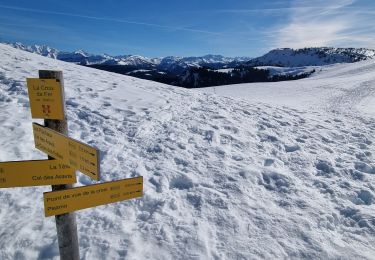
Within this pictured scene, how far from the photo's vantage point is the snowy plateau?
4.90 m

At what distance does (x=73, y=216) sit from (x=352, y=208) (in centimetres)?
511

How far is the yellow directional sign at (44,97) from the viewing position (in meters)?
3.02

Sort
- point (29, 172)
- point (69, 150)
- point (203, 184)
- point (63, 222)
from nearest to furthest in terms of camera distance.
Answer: point (69, 150)
point (29, 172)
point (63, 222)
point (203, 184)

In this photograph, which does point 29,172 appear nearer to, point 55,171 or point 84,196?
point 55,171

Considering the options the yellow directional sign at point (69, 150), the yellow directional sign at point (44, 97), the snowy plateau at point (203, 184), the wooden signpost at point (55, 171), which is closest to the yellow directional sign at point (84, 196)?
the wooden signpost at point (55, 171)

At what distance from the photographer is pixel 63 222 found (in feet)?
10.4

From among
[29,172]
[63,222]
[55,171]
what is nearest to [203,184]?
[63,222]

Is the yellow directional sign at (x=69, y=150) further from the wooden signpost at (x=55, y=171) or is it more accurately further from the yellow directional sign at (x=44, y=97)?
the yellow directional sign at (x=44, y=97)

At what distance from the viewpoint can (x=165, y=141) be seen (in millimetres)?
8320

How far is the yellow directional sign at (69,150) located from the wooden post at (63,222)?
114mm

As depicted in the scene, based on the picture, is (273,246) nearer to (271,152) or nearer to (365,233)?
(365,233)

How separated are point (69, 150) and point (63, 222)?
32.8 inches

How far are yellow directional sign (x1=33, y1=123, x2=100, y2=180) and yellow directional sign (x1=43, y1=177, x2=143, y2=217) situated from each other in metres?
0.29

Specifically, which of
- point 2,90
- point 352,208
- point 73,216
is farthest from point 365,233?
point 2,90
